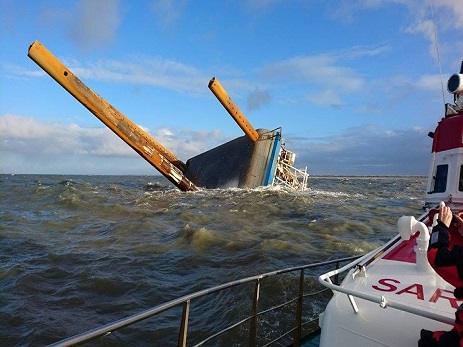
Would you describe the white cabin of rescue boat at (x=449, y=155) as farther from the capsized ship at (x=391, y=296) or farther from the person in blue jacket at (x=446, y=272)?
the person in blue jacket at (x=446, y=272)

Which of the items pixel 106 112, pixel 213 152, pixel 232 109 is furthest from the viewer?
pixel 213 152

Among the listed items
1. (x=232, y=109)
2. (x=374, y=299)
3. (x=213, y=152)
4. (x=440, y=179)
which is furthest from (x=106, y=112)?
(x=374, y=299)

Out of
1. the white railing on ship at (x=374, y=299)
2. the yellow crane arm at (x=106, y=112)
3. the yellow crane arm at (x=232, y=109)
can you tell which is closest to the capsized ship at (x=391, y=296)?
the white railing on ship at (x=374, y=299)

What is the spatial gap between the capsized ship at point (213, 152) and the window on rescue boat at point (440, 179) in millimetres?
17905

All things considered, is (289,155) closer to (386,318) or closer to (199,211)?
(199,211)

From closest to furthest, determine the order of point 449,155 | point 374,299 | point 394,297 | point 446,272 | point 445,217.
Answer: point 446,272 → point 374,299 → point 445,217 → point 394,297 → point 449,155

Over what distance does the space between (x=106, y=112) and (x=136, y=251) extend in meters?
13.1

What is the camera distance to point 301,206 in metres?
19.5

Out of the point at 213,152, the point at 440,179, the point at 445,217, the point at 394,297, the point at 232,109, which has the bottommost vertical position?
the point at 394,297

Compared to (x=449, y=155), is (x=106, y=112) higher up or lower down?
higher up

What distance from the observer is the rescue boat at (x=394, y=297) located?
2.46 m

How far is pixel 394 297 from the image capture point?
114 inches

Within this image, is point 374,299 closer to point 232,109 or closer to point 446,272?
point 446,272

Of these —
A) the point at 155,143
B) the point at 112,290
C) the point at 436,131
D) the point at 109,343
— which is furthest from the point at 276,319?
the point at 155,143
